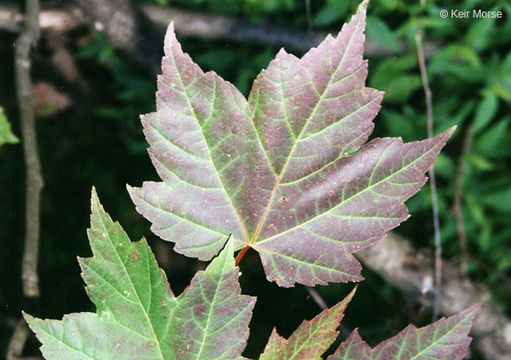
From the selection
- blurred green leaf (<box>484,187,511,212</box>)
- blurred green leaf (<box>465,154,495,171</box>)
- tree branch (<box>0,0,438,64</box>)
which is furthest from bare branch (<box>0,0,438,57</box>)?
blurred green leaf (<box>484,187,511,212</box>)

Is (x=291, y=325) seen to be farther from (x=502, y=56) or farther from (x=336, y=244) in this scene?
(x=502, y=56)

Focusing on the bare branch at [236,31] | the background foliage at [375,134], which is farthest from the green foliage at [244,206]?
the bare branch at [236,31]

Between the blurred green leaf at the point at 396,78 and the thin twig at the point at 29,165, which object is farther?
the blurred green leaf at the point at 396,78

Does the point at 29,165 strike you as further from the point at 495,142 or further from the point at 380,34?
the point at 495,142

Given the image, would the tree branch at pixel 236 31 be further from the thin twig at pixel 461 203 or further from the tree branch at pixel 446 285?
the tree branch at pixel 446 285

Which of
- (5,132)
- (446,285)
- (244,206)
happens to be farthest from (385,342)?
(446,285)

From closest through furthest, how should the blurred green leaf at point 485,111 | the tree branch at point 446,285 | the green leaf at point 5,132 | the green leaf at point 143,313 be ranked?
the green leaf at point 143,313 < the green leaf at point 5,132 < the tree branch at point 446,285 < the blurred green leaf at point 485,111

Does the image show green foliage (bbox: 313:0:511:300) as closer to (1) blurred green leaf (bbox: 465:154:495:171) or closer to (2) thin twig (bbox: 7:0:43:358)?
(1) blurred green leaf (bbox: 465:154:495:171)

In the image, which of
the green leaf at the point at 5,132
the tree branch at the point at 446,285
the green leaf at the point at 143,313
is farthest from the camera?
the tree branch at the point at 446,285
